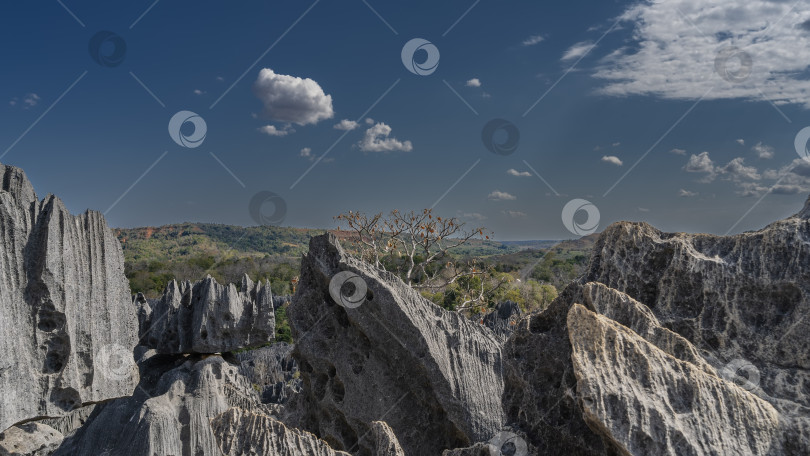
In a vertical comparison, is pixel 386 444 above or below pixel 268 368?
below

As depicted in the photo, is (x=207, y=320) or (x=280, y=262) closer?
(x=207, y=320)

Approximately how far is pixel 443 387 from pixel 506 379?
1.22 meters

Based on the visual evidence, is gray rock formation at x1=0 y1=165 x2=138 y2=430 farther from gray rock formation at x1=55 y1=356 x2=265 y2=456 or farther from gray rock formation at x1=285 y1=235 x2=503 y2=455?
gray rock formation at x1=285 y1=235 x2=503 y2=455

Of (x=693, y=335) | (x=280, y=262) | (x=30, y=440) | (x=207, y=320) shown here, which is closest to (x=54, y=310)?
(x=30, y=440)

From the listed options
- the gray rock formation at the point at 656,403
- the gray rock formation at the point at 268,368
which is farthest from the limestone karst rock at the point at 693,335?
the gray rock formation at the point at 268,368

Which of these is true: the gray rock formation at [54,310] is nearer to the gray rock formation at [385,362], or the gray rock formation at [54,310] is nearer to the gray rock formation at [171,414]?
the gray rock formation at [171,414]

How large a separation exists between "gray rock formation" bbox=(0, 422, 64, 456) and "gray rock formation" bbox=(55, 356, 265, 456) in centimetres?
16

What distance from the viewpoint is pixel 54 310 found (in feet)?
11.2

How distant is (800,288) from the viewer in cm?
267

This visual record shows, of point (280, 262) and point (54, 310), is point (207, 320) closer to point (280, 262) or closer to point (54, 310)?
point (54, 310)

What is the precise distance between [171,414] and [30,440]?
1386mm

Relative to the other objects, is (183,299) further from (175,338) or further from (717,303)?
(717,303)

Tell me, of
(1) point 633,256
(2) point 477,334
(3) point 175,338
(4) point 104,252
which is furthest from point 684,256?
(3) point 175,338

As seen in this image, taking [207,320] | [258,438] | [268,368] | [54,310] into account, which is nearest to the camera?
[258,438]
